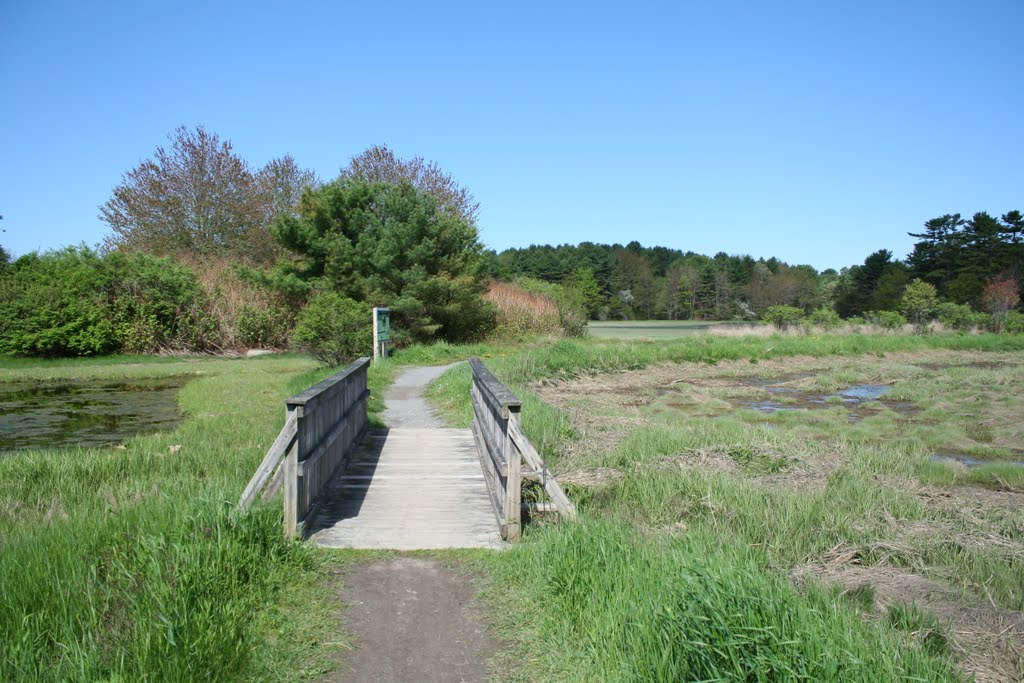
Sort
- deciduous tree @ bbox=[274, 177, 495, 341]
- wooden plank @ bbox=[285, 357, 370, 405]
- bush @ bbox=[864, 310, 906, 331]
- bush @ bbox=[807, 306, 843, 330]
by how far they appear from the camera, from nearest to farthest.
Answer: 1. wooden plank @ bbox=[285, 357, 370, 405]
2. deciduous tree @ bbox=[274, 177, 495, 341]
3. bush @ bbox=[807, 306, 843, 330]
4. bush @ bbox=[864, 310, 906, 331]

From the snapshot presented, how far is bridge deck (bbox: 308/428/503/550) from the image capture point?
17.0 feet

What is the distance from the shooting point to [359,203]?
76.9 ft

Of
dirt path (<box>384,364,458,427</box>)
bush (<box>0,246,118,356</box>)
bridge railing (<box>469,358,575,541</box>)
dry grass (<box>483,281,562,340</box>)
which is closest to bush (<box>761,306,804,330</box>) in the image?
dry grass (<box>483,281,562,340</box>)

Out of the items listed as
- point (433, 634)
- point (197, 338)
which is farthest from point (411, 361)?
point (433, 634)

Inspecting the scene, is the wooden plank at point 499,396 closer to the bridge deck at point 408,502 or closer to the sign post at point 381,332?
the bridge deck at point 408,502

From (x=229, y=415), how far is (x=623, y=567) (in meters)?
8.02

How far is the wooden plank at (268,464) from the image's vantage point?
15.1 feet

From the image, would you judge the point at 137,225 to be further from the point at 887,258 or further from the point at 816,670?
the point at 887,258

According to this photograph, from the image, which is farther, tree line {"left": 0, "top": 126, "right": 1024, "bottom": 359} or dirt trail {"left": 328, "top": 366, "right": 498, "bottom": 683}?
tree line {"left": 0, "top": 126, "right": 1024, "bottom": 359}

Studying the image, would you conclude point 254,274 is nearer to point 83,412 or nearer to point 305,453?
point 83,412

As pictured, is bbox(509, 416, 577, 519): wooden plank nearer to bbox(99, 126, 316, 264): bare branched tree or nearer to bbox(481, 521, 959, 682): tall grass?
bbox(481, 521, 959, 682): tall grass

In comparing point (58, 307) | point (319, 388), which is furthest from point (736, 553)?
point (58, 307)

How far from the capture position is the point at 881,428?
1127 cm

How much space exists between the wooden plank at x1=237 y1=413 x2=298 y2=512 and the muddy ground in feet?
8.65
